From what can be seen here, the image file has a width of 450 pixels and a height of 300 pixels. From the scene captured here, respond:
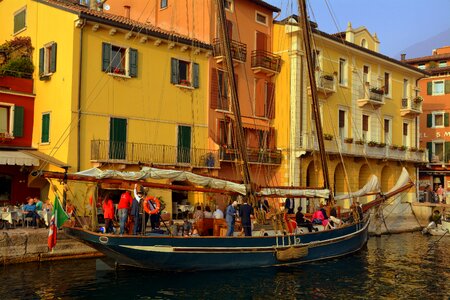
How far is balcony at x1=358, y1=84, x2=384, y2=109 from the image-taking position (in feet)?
125

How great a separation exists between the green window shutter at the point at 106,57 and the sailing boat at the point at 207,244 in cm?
755

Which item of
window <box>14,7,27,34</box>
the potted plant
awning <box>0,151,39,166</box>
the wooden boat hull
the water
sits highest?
window <box>14,7,27,34</box>

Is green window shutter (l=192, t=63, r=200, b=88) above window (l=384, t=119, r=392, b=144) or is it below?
above

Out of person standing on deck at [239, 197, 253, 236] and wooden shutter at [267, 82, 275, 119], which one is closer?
person standing on deck at [239, 197, 253, 236]

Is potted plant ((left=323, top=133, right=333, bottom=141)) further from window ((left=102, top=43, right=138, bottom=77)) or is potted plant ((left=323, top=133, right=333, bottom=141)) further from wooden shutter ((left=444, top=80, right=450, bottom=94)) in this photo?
wooden shutter ((left=444, top=80, right=450, bottom=94))

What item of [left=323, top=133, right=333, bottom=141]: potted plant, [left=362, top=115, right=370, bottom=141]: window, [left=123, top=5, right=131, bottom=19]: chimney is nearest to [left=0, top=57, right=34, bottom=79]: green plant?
[left=123, top=5, right=131, bottom=19]: chimney

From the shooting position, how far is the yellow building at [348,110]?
3300 cm

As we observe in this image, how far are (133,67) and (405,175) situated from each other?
16116 mm

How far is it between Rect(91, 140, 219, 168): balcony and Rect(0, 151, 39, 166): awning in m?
2.65

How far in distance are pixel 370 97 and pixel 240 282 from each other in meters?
24.9

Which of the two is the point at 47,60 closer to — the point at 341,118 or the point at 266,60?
the point at 266,60

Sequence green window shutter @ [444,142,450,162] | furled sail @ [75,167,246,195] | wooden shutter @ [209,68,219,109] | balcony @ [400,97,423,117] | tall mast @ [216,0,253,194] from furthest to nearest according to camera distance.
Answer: green window shutter @ [444,142,450,162]
balcony @ [400,97,423,117]
wooden shutter @ [209,68,219,109]
tall mast @ [216,0,253,194]
furled sail @ [75,167,246,195]

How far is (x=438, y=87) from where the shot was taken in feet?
165

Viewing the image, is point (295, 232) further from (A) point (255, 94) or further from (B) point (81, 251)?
(A) point (255, 94)
